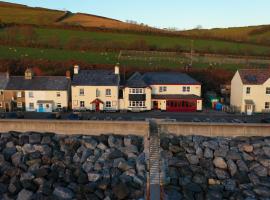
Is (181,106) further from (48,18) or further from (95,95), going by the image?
(48,18)

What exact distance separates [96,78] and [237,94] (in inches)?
634

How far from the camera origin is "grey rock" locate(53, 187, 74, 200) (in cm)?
2422

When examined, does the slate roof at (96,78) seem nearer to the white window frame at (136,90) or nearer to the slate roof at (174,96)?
the white window frame at (136,90)

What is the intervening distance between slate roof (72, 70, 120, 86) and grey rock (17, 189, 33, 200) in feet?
63.5

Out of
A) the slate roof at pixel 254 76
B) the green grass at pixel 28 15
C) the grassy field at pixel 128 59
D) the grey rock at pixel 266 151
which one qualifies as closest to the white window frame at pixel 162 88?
the slate roof at pixel 254 76

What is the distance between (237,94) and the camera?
4294 cm

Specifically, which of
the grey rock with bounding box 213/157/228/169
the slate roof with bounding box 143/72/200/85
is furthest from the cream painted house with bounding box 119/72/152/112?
the grey rock with bounding box 213/157/228/169

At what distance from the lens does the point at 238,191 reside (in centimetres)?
2511

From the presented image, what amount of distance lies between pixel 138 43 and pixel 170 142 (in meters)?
46.7

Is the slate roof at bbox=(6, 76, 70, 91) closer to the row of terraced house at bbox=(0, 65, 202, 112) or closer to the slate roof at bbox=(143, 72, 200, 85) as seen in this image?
the row of terraced house at bbox=(0, 65, 202, 112)

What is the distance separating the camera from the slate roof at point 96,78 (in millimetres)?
42438

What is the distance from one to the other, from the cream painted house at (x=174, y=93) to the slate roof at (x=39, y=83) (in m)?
9.55

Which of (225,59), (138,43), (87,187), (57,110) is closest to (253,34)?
(225,59)

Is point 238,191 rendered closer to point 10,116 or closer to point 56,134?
point 56,134
